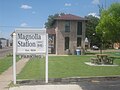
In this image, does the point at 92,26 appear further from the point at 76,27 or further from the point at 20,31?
the point at 20,31

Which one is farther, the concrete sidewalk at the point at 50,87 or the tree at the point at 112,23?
Result: the tree at the point at 112,23

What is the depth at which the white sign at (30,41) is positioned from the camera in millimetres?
13906

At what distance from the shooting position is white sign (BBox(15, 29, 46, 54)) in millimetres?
13906

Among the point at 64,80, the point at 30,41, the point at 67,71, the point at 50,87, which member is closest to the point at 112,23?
the point at 67,71

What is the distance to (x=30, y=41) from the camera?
14000 mm

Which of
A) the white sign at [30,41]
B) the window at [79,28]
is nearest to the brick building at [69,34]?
the window at [79,28]

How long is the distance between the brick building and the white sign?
3596cm

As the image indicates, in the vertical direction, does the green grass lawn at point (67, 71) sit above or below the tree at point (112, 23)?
below

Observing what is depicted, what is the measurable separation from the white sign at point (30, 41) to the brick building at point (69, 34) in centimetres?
3596

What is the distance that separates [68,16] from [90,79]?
38041 mm

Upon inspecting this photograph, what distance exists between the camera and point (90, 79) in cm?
1505

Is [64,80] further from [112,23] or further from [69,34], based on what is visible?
[69,34]

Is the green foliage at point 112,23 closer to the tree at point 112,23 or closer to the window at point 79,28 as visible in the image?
the tree at point 112,23

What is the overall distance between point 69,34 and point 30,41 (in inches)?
1454
